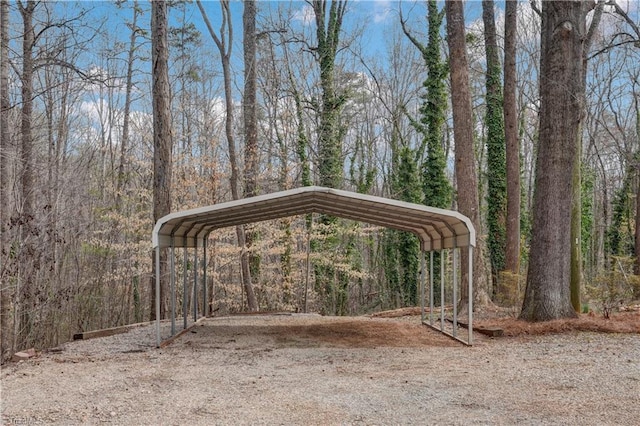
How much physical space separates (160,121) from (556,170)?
272 inches

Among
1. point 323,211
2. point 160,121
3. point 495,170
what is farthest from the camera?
point 495,170

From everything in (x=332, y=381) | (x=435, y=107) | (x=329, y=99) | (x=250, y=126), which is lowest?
(x=332, y=381)

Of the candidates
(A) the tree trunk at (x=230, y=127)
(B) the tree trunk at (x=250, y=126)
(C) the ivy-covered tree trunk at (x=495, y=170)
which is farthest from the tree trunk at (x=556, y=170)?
(B) the tree trunk at (x=250, y=126)

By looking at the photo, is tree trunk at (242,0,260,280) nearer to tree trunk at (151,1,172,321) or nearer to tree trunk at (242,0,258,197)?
tree trunk at (242,0,258,197)

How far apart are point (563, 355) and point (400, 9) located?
1078 cm

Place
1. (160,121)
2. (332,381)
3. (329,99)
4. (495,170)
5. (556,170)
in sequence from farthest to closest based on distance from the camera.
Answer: (329,99), (495,170), (160,121), (556,170), (332,381)

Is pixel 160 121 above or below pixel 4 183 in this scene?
above

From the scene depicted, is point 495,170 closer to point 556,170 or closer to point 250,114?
point 556,170

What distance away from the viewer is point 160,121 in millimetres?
9922

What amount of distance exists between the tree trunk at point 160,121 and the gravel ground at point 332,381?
2.75m

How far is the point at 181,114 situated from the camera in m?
18.6

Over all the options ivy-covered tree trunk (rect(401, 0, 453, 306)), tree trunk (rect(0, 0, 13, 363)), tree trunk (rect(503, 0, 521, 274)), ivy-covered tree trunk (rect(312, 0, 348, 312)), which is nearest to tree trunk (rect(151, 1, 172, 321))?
tree trunk (rect(0, 0, 13, 363))

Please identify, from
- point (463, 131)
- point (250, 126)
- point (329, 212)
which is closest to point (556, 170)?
point (463, 131)

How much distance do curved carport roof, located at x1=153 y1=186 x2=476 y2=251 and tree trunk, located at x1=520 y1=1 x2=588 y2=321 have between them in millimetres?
1590
